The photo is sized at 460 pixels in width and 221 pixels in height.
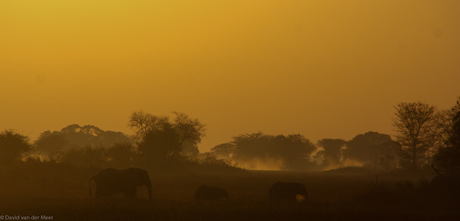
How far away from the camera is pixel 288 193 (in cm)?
1989

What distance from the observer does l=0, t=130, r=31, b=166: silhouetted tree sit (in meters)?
42.5

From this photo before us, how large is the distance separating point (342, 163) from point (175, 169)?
3282 inches

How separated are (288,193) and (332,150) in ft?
376

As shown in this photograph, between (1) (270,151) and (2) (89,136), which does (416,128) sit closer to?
(1) (270,151)

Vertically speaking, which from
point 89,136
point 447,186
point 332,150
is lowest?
point 447,186

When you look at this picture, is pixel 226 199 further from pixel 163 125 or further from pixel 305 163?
pixel 305 163

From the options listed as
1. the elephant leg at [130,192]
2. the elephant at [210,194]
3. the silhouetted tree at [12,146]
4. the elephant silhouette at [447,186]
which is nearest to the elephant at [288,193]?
the elephant at [210,194]

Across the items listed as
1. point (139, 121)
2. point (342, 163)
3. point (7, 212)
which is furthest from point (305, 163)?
point (7, 212)

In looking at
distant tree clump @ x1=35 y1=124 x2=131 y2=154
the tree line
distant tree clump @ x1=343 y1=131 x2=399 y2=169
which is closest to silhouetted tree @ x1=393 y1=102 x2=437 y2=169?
the tree line

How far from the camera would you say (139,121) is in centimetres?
6203

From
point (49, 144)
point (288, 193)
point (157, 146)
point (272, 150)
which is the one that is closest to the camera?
point (288, 193)

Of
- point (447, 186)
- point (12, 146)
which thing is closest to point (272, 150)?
point (12, 146)

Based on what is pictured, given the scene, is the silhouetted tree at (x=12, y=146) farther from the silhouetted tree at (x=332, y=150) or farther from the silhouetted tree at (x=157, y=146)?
the silhouetted tree at (x=332, y=150)

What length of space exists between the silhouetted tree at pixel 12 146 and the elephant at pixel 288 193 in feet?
102
